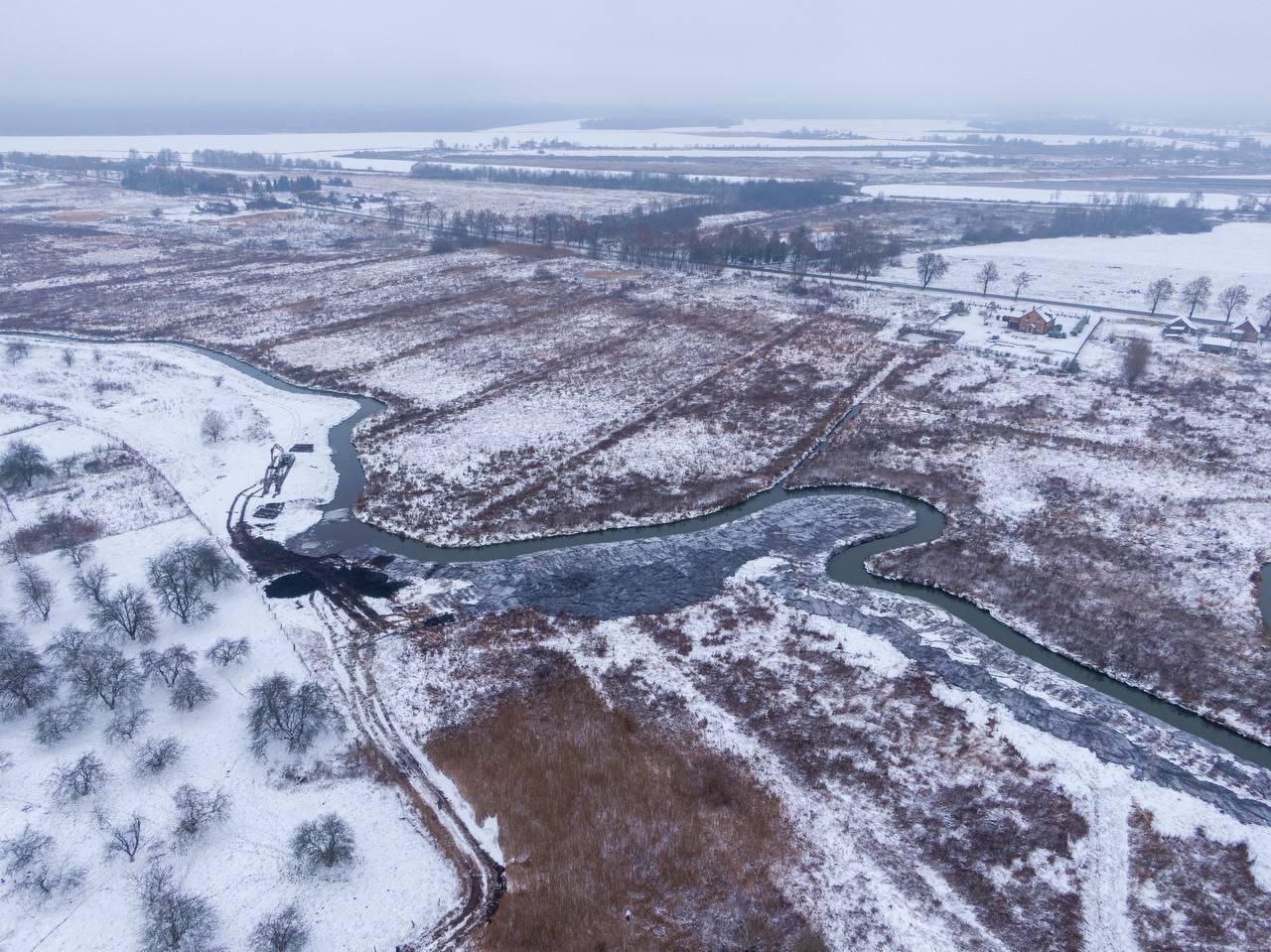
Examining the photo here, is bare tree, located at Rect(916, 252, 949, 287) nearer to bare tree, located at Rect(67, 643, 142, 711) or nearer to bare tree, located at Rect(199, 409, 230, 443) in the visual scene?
bare tree, located at Rect(199, 409, 230, 443)

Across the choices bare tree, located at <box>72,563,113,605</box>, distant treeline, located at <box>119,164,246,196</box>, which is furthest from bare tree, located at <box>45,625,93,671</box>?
distant treeline, located at <box>119,164,246,196</box>

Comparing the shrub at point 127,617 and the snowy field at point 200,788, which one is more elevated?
the shrub at point 127,617

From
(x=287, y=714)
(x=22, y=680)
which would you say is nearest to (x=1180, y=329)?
(x=287, y=714)

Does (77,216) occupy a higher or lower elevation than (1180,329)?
higher

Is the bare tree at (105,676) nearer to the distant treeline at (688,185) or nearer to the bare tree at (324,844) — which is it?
the bare tree at (324,844)

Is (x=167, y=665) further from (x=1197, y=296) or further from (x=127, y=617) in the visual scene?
(x=1197, y=296)

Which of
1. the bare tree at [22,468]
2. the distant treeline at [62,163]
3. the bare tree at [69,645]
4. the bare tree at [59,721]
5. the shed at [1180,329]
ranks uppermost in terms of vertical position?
the distant treeline at [62,163]

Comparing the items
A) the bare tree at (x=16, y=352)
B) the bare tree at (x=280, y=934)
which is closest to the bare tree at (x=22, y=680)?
the bare tree at (x=280, y=934)
